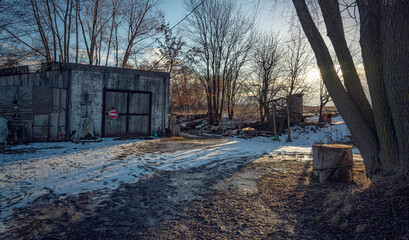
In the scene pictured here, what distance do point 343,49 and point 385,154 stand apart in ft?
5.87

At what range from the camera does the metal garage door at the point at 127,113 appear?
10.9 metres

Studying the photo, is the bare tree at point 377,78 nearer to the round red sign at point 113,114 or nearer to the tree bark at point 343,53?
the tree bark at point 343,53

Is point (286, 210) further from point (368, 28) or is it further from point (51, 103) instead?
point (51, 103)

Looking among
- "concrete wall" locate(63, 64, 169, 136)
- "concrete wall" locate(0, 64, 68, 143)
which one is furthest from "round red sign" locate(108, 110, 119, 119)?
"concrete wall" locate(0, 64, 68, 143)

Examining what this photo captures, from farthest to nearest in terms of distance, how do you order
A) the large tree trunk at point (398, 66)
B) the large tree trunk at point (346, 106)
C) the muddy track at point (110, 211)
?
the large tree trunk at point (346, 106) < the large tree trunk at point (398, 66) < the muddy track at point (110, 211)

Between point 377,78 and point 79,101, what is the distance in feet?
35.0

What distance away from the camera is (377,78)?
3.33m

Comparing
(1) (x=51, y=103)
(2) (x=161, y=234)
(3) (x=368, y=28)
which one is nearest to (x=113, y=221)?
(2) (x=161, y=234)

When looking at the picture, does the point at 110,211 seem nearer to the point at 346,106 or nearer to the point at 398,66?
the point at 346,106

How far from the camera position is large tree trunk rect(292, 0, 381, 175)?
11.6ft

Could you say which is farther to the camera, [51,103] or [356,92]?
[51,103]

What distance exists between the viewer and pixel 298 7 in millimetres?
4086

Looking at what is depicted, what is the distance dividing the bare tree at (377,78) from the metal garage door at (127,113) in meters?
9.10

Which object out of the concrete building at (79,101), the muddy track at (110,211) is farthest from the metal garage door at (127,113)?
the muddy track at (110,211)
